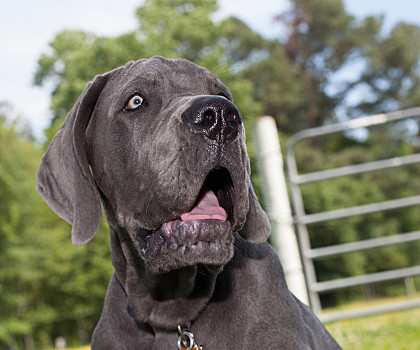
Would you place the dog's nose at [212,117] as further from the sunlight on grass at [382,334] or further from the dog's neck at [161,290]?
the sunlight on grass at [382,334]

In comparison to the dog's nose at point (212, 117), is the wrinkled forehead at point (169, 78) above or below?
above

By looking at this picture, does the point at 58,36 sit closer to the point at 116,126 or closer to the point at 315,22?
the point at 315,22

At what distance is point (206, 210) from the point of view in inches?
94.3

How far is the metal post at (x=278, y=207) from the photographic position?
6.24m

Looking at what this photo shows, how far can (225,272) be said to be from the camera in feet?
8.92

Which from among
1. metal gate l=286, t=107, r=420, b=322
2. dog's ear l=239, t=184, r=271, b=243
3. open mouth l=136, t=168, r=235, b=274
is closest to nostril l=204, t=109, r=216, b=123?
open mouth l=136, t=168, r=235, b=274

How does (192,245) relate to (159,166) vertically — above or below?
below

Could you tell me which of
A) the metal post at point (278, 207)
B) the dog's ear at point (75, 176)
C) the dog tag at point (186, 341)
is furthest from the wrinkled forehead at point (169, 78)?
the metal post at point (278, 207)

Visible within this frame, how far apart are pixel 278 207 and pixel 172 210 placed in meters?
4.35

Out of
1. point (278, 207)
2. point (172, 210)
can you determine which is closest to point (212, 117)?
point (172, 210)

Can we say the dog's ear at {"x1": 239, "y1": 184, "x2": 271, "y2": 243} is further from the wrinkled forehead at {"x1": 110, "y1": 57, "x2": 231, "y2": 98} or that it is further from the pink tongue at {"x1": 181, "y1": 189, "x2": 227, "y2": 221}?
the wrinkled forehead at {"x1": 110, "y1": 57, "x2": 231, "y2": 98}

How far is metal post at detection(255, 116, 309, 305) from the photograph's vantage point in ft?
20.5

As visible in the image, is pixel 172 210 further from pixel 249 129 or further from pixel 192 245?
pixel 249 129

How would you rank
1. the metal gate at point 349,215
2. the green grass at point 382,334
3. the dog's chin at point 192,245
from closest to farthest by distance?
the dog's chin at point 192,245
the green grass at point 382,334
the metal gate at point 349,215
